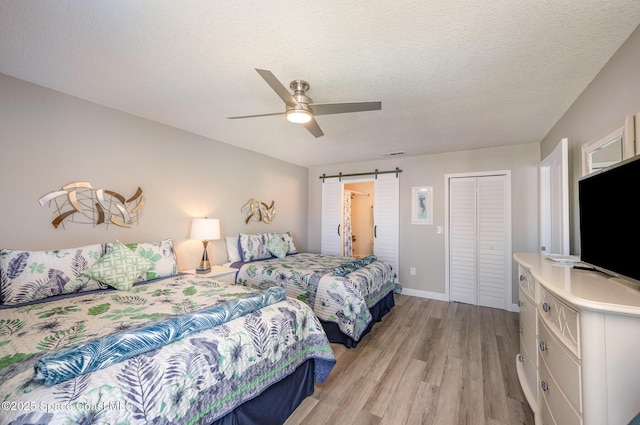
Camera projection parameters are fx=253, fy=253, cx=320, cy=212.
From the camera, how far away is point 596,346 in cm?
102

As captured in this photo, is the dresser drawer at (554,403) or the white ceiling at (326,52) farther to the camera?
the white ceiling at (326,52)

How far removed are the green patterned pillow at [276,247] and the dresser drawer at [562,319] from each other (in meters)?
3.20

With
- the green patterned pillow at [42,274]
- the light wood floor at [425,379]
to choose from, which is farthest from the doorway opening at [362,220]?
the green patterned pillow at [42,274]

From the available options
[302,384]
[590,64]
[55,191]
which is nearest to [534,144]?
[590,64]

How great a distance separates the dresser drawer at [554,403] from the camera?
3.77 feet

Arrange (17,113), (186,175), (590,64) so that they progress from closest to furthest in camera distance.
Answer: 1. (590,64)
2. (17,113)
3. (186,175)

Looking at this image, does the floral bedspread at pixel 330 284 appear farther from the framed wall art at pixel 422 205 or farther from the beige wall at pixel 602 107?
the beige wall at pixel 602 107

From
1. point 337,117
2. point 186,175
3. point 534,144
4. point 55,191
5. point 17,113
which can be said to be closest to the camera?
point 17,113

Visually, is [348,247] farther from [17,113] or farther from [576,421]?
[17,113]

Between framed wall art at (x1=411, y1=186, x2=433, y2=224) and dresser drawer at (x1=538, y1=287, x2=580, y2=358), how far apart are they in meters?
2.92

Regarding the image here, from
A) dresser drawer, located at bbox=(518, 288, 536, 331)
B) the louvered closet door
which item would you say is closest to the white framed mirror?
dresser drawer, located at bbox=(518, 288, 536, 331)

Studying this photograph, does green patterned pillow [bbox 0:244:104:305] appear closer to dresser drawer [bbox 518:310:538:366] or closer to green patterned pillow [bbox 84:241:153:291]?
green patterned pillow [bbox 84:241:153:291]

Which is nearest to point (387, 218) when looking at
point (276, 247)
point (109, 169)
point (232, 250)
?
point (276, 247)

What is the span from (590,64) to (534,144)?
2.21 meters
